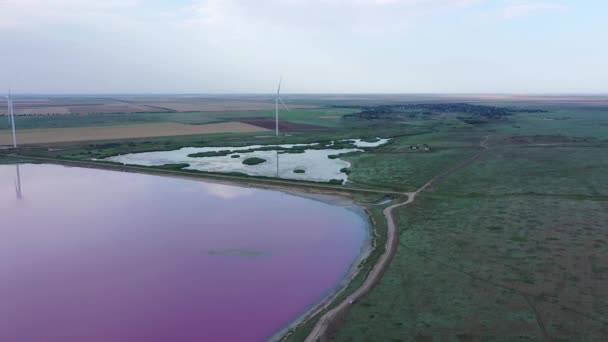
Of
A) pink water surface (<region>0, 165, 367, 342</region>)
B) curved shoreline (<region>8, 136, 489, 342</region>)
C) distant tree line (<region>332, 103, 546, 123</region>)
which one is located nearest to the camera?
curved shoreline (<region>8, 136, 489, 342</region>)

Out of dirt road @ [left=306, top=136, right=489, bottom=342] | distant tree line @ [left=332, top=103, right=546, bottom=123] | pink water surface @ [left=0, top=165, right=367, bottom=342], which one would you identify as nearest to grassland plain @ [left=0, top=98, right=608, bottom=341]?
dirt road @ [left=306, top=136, right=489, bottom=342]

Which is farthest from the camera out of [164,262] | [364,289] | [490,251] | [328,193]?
[328,193]

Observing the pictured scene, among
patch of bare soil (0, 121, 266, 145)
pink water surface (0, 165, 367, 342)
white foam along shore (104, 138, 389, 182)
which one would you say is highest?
patch of bare soil (0, 121, 266, 145)

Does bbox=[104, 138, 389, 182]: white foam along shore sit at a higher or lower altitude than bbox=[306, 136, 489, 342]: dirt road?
higher

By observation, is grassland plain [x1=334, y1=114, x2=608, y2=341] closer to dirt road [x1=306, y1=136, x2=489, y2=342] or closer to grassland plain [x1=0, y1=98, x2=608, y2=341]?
grassland plain [x1=0, y1=98, x2=608, y2=341]

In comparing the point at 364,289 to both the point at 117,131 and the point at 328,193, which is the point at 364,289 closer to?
the point at 328,193

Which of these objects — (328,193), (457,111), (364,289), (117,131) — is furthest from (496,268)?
(457,111)
